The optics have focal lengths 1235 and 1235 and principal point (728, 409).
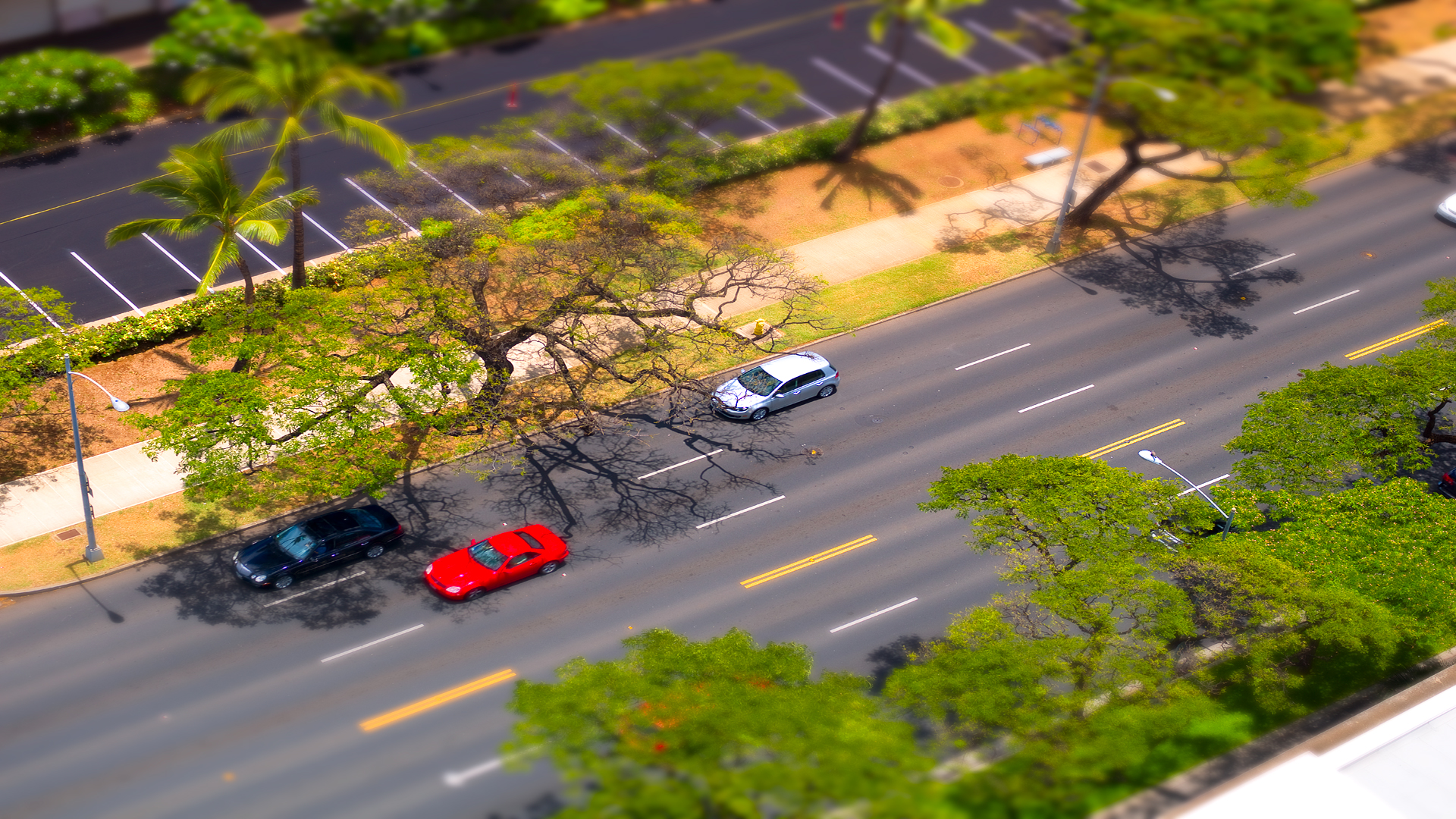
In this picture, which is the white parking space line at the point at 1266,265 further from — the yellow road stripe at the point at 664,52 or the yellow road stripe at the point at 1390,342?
the yellow road stripe at the point at 664,52

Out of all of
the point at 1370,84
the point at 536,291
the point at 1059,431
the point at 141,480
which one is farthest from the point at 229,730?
the point at 1370,84

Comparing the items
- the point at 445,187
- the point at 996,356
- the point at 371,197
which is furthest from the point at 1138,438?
the point at 371,197

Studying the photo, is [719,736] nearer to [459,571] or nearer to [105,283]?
[459,571]

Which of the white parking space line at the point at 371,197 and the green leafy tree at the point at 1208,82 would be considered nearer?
the white parking space line at the point at 371,197

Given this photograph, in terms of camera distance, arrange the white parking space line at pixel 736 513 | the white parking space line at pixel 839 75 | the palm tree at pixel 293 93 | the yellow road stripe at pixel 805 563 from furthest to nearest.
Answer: the white parking space line at pixel 839 75
the palm tree at pixel 293 93
the white parking space line at pixel 736 513
the yellow road stripe at pixel 805 563

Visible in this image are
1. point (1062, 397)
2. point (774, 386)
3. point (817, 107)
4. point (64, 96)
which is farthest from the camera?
point (817, 107)

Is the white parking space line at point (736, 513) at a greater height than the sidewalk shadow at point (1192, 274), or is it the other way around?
the sidewalk shadow at point (1192, 274)

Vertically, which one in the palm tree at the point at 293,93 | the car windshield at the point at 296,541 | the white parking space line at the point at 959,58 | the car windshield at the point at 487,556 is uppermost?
the palm tree at the point at 293,93

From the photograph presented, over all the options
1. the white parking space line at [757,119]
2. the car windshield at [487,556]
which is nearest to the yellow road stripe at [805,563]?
the car windshield at [487,556]
